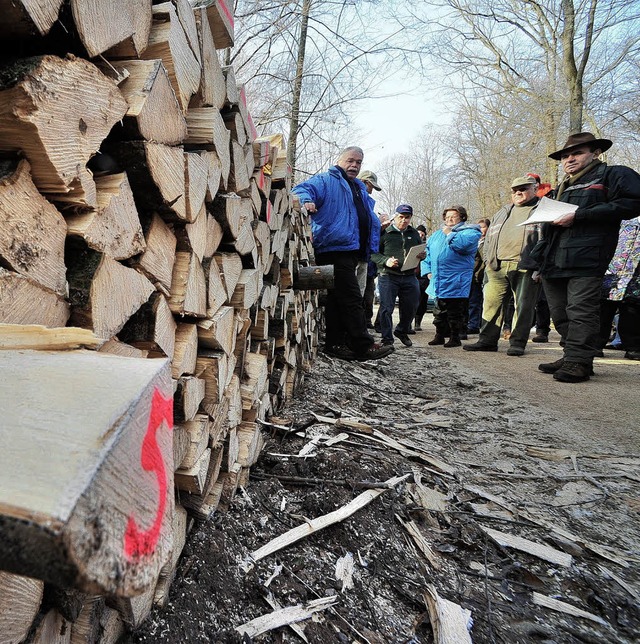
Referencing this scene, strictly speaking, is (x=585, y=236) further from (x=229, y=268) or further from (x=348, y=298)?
(x=229, y=268)

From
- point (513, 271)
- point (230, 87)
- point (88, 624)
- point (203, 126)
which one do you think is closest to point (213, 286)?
point (203, 126)

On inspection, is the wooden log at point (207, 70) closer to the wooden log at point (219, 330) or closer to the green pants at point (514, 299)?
the wooden log at point (219, 330)

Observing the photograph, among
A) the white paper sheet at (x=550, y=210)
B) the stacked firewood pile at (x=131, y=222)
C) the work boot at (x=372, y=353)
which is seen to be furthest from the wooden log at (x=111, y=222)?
the white paper sheet at (x=550, y=210)

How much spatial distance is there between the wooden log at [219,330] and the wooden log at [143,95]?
2.01 ft

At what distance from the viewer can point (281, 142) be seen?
274 centimetres

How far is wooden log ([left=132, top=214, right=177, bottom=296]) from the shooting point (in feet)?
3.73

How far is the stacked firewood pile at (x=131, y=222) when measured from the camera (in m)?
0.75

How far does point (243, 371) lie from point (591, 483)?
184cm

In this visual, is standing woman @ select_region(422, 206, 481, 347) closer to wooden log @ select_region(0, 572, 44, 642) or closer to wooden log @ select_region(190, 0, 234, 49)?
wooden log @ select_region(190, 0, 234, 49)

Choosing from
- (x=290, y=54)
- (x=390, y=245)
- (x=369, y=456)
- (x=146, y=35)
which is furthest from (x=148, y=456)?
(x=290, y=54)

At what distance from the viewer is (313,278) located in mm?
3412

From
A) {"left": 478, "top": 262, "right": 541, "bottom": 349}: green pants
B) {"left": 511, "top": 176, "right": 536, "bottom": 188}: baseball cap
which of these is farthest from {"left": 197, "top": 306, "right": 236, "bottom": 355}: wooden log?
{"left": 511, "top": 176, "right": 536, "bottom": 188}: baseball cap

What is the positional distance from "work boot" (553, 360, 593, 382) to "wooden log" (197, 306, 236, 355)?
3.49 meters

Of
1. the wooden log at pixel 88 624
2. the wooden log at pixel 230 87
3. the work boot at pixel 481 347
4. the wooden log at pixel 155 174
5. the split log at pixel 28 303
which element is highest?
the wooden log at pixel 230 87
